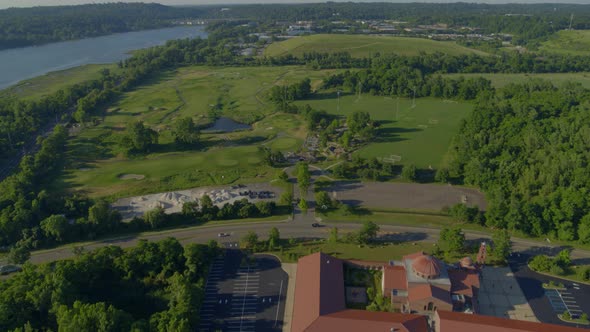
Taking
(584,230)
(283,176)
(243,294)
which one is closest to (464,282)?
(584,230)

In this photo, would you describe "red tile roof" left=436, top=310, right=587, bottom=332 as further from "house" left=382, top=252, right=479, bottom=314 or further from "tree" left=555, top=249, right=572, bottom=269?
"tree" left=555, top=249, right=572, bottom=269

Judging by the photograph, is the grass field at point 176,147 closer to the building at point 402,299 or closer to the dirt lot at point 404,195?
the dirt lot at point 404,195

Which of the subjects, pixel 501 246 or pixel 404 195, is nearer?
pixel 501 246

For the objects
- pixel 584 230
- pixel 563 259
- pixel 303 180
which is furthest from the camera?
pixel 303 180

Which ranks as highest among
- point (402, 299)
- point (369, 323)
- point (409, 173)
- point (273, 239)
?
point (409, 173)

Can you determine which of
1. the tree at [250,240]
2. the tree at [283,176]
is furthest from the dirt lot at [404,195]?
the tree at [250,240]

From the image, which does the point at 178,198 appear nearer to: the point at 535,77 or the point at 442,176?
the point at 442,176
